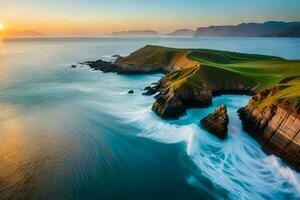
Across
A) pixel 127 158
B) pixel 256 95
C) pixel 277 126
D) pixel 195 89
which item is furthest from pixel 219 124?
pixel 195 89

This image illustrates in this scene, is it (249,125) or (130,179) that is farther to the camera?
(249,125)

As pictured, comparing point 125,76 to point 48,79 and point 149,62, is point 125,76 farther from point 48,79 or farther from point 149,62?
point 48,79

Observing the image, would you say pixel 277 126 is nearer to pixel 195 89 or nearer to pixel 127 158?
pixel 195 89

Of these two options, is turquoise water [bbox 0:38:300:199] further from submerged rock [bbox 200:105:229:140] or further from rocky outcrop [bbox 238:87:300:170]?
rocky outcrop [bbox 238:87:300:170]

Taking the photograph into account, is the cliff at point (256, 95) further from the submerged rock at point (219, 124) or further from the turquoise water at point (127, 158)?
the submerged rock at point (219, 124)

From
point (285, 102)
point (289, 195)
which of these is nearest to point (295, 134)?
point (285, 102)

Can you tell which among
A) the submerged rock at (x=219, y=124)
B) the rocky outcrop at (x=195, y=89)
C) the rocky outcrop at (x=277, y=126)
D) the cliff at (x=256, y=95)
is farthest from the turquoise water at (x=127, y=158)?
the rocky outcrop at (x=195, y=89)
